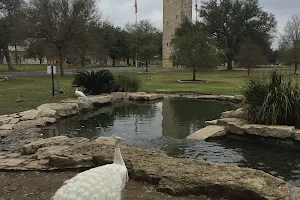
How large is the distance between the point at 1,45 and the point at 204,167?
35.4 m

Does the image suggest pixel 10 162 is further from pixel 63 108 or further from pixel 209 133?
pixel 63 108

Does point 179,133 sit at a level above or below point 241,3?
below

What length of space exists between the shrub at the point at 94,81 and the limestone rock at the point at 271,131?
9258 mm

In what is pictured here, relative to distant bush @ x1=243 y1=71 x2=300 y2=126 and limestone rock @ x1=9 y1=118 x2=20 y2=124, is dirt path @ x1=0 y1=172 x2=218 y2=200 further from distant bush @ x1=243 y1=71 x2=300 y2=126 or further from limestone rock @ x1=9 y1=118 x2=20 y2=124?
distant bush @ x1=243 y1=71 x2=300 y2=126

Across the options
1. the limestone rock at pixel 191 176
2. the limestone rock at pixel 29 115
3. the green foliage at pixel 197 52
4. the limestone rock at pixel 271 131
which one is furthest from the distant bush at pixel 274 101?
the green foliage at pixel 197 52

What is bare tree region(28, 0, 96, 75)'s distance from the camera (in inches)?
1190

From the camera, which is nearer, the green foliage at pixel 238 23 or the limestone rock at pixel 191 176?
the limestone rock at pixel 191 176

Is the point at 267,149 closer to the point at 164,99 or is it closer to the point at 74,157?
the point at 74,157

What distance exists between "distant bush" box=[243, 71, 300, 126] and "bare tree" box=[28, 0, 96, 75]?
24.0 m

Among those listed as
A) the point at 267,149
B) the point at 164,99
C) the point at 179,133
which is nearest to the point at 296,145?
the point at 267,149

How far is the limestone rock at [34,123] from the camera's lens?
367 inches

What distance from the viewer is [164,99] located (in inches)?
659

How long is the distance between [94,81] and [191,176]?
12.3m

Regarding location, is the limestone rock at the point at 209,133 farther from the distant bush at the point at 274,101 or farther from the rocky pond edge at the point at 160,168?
the rocky pond edge at the point at 160,168
